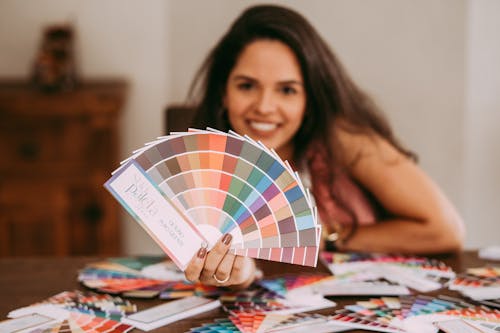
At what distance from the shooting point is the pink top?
1768 mm

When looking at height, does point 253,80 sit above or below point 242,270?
above

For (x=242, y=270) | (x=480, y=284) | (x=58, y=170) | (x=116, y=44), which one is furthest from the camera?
(x=116, y=44)

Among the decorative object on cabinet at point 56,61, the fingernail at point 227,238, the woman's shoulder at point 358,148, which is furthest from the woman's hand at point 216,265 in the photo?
the decorative object on cabinet at point 56,61

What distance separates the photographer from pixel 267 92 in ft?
5.14

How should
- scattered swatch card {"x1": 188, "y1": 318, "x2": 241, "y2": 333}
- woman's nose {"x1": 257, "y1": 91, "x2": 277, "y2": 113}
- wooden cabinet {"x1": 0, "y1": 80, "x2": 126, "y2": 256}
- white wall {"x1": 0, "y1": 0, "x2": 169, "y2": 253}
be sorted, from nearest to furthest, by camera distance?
1. scattered swatch card {"x1": 188, "y1": 318, "x2": 241, "y2": 333}
2. woman's nose {"x1": 257, "y1": 91, "x2": 277, "y2": 113}
3. wooden cabinet {"x1": 0, "y1": 80, "x2": 126, "y2": 256}
4. white wall {"x1": 0, "y1": 0, "x2": 169, "y2": 253}

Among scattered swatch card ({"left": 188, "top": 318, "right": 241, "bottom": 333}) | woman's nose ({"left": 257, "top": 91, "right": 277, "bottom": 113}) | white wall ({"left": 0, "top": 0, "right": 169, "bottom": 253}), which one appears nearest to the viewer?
scattered swatch card ({"left": 188, "top": 318, "right": 241, "bottom": 333})

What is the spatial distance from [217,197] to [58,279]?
406 mm

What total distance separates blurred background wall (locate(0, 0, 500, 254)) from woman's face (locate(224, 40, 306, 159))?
1363mm

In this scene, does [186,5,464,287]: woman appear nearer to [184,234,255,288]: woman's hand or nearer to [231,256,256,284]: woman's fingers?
[231,256,256,284]: woman's fingers

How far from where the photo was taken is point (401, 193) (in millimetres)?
1725

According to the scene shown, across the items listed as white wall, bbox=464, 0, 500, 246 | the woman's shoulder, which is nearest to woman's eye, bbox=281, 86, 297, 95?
the woman's shoulder

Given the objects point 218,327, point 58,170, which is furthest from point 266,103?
point 58,170

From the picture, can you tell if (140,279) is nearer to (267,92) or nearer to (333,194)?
(267,92)

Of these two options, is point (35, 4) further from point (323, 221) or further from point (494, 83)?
point (494, 83)
